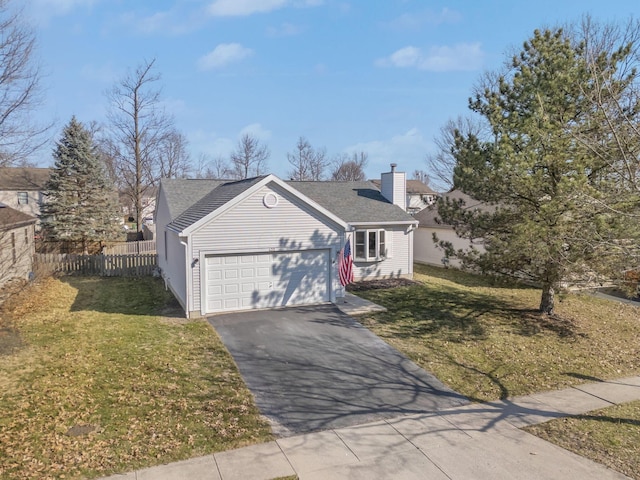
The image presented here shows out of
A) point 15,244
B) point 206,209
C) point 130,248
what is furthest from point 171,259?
point 130,248

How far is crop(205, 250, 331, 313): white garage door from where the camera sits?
1445 cm

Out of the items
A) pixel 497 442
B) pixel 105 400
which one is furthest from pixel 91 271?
pixel 497 442

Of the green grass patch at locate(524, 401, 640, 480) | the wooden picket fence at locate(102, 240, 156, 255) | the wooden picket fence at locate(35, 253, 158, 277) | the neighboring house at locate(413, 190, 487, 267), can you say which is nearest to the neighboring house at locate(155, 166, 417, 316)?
the wooden picket fence at locate(35, 253, 158, 277)

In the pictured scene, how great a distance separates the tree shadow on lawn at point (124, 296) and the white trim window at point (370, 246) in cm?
879

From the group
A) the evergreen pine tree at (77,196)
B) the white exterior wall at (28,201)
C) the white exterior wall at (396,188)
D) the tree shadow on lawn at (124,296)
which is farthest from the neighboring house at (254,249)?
the white exterior wall at (28,201)

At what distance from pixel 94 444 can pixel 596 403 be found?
32.5ft

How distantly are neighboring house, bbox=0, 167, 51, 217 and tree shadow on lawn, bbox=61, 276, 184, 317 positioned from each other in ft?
95.6

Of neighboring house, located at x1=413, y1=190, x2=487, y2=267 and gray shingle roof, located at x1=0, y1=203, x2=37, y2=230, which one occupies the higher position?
gray shingle roof, located at x1=0, y1=203, x2=37, y2=230

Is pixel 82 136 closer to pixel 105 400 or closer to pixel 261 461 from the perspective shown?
pixel 105 400

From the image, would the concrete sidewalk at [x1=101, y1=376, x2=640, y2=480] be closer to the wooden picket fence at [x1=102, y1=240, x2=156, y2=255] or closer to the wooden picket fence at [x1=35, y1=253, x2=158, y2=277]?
the wooden picket fence at [x1=35, y1=253, x2=158, y2=277]

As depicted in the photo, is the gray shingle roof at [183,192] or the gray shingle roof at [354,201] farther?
the gray shingle roof at [354,201]

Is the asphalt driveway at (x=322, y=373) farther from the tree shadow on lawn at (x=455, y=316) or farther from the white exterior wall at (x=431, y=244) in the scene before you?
the white exterior wall at (x=431, y=244)

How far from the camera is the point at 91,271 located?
22.6 metres

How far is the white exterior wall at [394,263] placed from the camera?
68.4 ft
